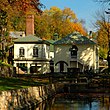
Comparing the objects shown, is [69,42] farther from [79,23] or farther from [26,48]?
[79,23]

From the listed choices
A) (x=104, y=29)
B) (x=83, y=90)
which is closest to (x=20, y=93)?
(x=83, y=90)

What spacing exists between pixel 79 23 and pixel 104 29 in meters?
46.0

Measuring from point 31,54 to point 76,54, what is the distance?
29.0 feet

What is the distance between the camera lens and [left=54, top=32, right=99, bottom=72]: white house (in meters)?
70.0

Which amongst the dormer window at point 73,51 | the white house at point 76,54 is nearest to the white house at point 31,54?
the white house at point 76,54

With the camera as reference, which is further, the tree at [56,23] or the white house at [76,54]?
the tree at [56,23]

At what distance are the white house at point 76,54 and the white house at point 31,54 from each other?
326 cm

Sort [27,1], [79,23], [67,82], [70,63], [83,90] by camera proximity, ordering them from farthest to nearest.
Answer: [79,23]
[70,63]
[67,82]
[83,90]
[27,1]

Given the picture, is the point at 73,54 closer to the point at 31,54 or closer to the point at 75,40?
the point at 75,40

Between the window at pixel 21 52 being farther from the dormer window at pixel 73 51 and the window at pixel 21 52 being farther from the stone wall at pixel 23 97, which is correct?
the stone wall at pixel 23 97

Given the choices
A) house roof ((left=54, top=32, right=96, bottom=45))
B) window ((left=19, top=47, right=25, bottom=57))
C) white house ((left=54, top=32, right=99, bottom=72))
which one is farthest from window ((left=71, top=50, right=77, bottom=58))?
window ((left=19, top=47, right=25, bottom=57))

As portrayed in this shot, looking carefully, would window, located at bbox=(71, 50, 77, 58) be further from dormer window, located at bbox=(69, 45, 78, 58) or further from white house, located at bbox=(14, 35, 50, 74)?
white house, located at bbox=(14, 35, 50, 74)

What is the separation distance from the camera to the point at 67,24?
369 ft

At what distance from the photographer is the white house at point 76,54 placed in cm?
7000
